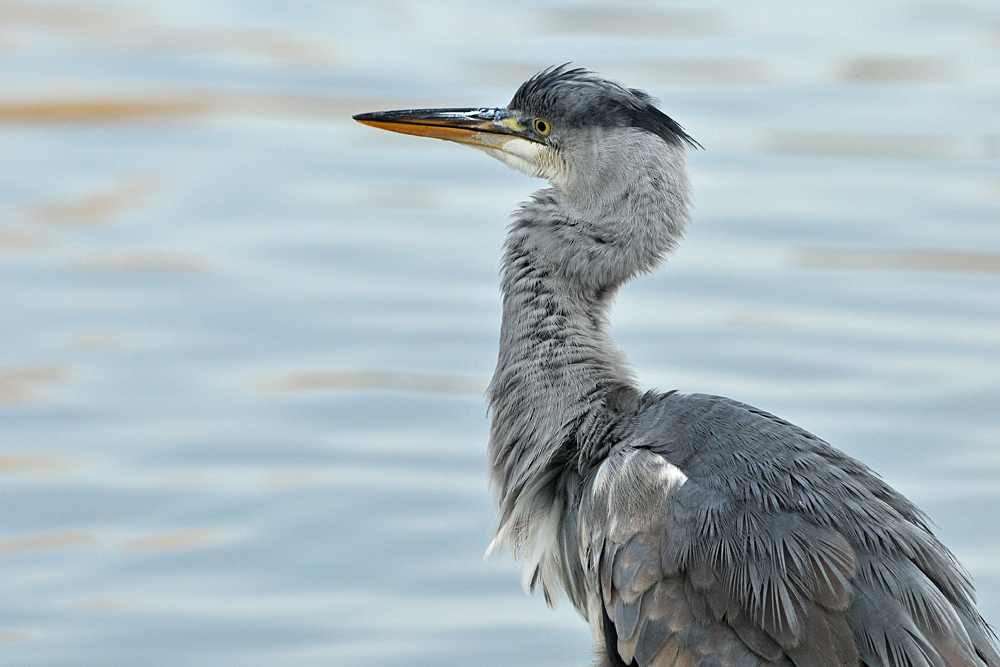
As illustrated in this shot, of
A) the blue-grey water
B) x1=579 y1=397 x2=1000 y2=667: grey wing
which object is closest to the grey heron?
x1=579 y1=397 x2=1000 y2=667: grey wing

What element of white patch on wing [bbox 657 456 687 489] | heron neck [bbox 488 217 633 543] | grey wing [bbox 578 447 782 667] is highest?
heron neck [bbox 488 217 633 543]

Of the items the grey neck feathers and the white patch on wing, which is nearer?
the white patch on wing

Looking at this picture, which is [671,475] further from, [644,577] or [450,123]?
[450,123]

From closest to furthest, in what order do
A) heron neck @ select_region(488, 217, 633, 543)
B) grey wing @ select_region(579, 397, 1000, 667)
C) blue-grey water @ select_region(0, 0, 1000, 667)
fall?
1. grey wing @ select_region(579, 397, 1000, 667)
2. heron neck @ select_region(488, 217, 633, 543)
3. blue-grey water @ select_region(0, 0, 1000, 667)

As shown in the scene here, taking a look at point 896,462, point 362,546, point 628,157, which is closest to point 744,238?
point 896,462

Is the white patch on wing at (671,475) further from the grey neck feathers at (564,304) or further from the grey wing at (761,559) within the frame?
the grey neck feathers at (564,304)

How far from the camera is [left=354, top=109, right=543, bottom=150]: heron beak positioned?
609 centimetres

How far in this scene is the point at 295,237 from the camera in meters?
10.0

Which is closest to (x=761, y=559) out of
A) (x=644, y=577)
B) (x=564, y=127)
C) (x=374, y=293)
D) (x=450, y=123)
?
(x=644, y=577)

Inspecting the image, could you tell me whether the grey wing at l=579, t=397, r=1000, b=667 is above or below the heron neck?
below

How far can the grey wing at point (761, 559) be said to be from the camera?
4637mm

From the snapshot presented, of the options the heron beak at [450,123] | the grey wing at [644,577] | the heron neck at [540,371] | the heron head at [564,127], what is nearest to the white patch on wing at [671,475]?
the grey wing at [644,577]

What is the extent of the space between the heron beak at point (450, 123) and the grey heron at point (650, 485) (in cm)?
4

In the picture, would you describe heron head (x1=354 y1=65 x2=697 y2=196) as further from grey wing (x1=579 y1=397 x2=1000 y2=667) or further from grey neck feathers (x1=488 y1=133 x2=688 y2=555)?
grey wing (x1=579 y1=397 x2=1000 y2=667)
